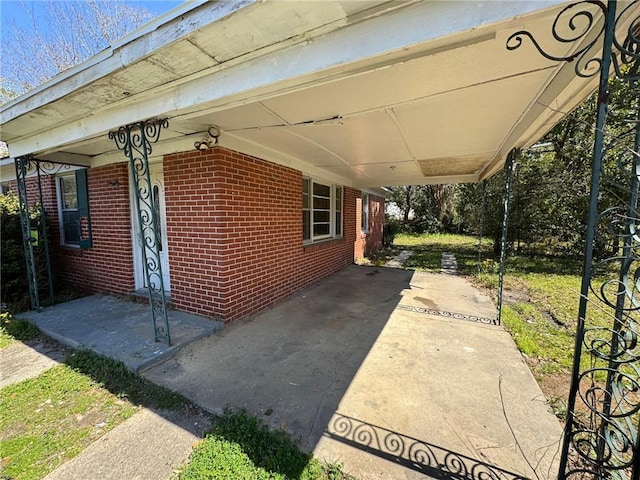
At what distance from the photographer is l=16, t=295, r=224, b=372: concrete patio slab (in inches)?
116

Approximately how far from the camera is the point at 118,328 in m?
3.52

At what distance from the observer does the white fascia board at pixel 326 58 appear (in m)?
1.34

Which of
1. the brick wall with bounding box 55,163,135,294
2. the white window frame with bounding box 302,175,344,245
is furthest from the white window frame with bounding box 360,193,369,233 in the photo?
the brick wall with bounding box 55,163,135,294

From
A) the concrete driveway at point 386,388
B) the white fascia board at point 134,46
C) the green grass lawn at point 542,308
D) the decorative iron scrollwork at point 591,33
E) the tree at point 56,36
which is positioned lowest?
the green grass lawn at point 542,308

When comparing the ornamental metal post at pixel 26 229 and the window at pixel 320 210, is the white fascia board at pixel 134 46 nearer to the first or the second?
the ornamental metal post at pixel 26 229

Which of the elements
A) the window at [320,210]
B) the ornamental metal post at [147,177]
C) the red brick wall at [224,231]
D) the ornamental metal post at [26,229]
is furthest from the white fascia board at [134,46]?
the window at [320,210]

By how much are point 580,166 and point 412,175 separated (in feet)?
21.0

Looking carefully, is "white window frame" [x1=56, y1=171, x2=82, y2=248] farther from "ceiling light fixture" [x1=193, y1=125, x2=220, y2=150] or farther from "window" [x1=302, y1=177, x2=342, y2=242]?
"window" [x1=302, y1=177, x2=342, y2=242]

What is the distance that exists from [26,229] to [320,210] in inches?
203

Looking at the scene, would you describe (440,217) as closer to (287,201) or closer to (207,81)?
(287,201)

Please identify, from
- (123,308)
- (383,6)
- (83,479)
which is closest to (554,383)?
(383,6)

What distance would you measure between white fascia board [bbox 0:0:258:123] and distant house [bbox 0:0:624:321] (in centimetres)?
1

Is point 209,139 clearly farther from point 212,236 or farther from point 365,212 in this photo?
point 365,212

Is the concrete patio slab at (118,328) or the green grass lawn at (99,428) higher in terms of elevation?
the concrete patio slab at (118,328)
